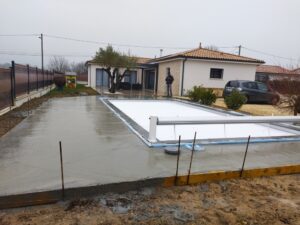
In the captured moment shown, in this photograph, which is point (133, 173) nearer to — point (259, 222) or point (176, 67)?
point (259, 222)

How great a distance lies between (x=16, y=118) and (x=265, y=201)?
671 cm

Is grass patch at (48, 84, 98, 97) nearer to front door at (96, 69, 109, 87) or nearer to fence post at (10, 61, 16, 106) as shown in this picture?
fence post at (10, 61, 16, 106)

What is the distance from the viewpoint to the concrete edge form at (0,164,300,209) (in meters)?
2.89

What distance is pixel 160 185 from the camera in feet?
11.5

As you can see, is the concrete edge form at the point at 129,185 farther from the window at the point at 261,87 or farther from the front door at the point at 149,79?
the front door at the point at 149,79

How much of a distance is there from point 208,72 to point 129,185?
1762cm

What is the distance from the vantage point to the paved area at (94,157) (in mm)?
3320

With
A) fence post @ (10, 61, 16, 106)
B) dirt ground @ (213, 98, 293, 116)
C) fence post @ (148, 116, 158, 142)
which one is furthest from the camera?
dirt ground @ (213, 98, 293, 116)

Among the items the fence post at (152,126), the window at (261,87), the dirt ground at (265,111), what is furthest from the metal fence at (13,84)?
the window at (261,87)

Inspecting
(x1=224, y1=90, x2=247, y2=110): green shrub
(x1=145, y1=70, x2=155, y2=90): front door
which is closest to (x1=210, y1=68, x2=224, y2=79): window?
(x1=145, y1=70, x2=155, y2=90): front door

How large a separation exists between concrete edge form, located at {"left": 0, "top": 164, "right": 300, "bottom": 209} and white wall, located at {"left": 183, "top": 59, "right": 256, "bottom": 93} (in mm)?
15530

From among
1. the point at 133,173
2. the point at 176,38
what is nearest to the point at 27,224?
the point at 133,173

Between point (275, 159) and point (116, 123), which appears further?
point (116, 123)

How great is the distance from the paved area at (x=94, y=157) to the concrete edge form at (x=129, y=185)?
8 cm
